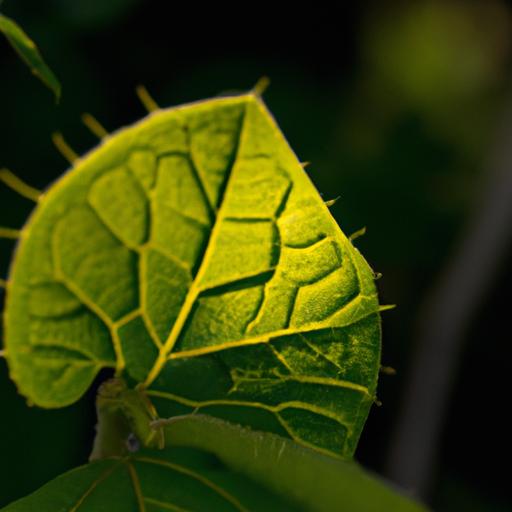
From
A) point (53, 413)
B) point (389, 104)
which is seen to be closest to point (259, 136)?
point (53, 413)

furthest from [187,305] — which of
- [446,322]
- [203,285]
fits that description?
[446,322]

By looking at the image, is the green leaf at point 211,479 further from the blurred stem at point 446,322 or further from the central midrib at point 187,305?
the blurred stem at point 446,322

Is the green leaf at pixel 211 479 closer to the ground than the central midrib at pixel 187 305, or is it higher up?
closer to the ground

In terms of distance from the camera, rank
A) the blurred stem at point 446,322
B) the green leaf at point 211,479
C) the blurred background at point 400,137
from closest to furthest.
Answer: the green leaf at point 211,479, the blurred background at point 400,137, the blurred stem at point 446,322

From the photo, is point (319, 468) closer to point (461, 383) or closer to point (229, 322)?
point (229, 322)

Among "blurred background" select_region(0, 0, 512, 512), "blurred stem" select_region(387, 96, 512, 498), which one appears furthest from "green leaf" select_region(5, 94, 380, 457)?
"blurred stem" select_region(387, 96, 512, 498)

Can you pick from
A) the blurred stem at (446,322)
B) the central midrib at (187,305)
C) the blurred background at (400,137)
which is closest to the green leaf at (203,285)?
the central midrib at (187,305)
